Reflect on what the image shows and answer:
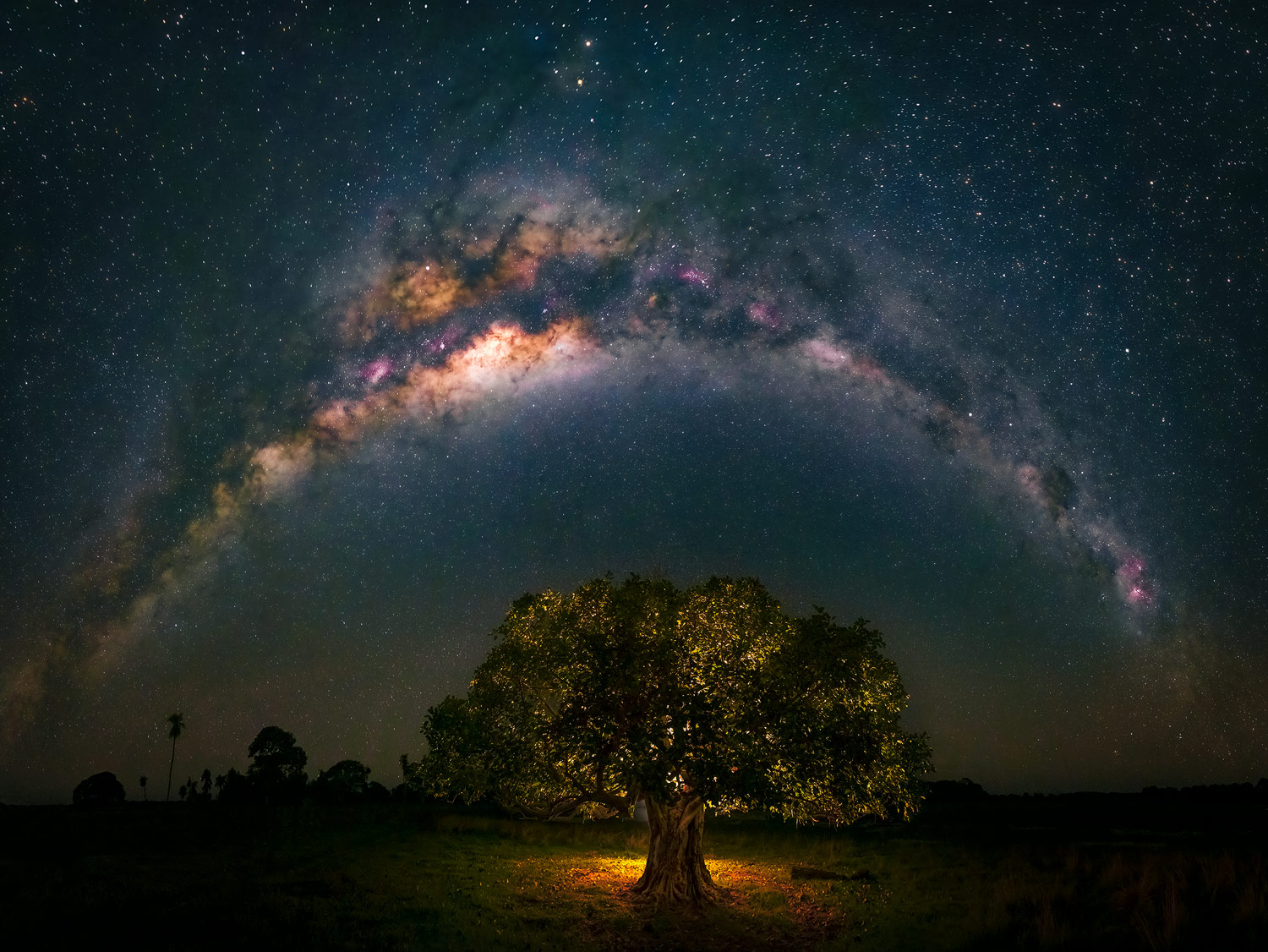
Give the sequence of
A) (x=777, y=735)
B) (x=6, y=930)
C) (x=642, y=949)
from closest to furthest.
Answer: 1. (x=6, y=930)
2. (x=642, y=949)
3. (x=777, y=735)

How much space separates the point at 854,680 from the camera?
26.0 metres

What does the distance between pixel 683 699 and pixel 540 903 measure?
8.51 metres

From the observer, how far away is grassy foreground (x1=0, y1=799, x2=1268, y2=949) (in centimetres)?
1769

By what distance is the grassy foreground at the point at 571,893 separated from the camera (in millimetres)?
17688

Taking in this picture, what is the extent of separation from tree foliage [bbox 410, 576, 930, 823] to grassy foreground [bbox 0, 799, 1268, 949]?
11.3 feet

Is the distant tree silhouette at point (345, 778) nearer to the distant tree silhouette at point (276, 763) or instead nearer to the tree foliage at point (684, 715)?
the distant tree silhouette at point (276, 763)

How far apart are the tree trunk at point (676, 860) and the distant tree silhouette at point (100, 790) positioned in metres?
125

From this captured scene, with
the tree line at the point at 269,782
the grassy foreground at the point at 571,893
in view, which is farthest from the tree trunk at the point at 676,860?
the tree line at the point at 269,782

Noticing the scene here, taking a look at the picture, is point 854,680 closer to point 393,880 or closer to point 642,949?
point 642,949

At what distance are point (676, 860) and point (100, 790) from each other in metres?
132

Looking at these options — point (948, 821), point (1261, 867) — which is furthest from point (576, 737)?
point (948, 821)

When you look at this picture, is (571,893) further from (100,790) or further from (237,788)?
(100,790)

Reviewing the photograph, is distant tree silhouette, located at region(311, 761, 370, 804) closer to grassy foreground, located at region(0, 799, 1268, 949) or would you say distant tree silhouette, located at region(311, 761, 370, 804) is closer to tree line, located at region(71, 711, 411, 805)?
tree line, located at region(71, 711, 411, 805)

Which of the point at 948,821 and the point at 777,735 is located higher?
the point at 777,735
